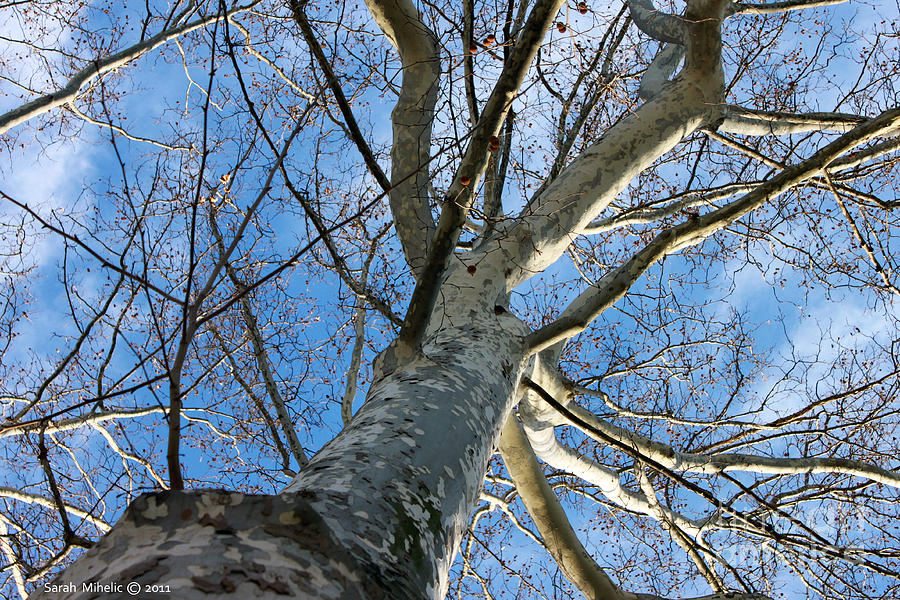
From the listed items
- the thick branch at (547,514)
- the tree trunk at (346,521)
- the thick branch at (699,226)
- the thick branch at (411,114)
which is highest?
the thick branch at (411,114)

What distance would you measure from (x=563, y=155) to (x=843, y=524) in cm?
367

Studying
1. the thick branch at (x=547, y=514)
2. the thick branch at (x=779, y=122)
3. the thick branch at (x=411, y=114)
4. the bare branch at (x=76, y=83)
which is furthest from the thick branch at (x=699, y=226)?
the bare branch at (x=76, y=83)

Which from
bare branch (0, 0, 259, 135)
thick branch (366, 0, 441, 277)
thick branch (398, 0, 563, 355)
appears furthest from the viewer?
bare branch (0, 0, 259, 135)

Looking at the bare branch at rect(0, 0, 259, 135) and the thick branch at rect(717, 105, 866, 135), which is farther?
the bare branch at rect(0, 0, 259, 135)

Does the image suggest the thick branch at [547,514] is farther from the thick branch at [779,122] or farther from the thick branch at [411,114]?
the thick branch at [779,122]

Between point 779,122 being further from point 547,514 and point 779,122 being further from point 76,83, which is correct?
point 76,83

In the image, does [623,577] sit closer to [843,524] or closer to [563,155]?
[843,524]

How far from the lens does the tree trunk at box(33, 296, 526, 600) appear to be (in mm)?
819

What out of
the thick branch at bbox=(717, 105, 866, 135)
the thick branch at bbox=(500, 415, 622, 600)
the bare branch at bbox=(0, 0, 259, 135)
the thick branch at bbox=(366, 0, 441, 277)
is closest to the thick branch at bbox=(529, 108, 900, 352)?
the thick branch at bbox=(366, 0, 441, 277)

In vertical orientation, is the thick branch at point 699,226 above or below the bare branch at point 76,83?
below

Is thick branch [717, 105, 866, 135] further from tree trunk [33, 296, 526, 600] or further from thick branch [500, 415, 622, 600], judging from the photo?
tree trunk [33, 296, 526, 600]

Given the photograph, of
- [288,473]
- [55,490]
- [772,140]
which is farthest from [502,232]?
[772,140]

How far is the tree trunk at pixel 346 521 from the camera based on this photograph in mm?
819

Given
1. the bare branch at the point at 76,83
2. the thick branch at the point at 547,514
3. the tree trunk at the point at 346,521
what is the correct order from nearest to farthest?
1. the tree trunk at the point at 346,521
2. the thick branch at the point at 547,514
3. the bare branch at the point at 76,83
